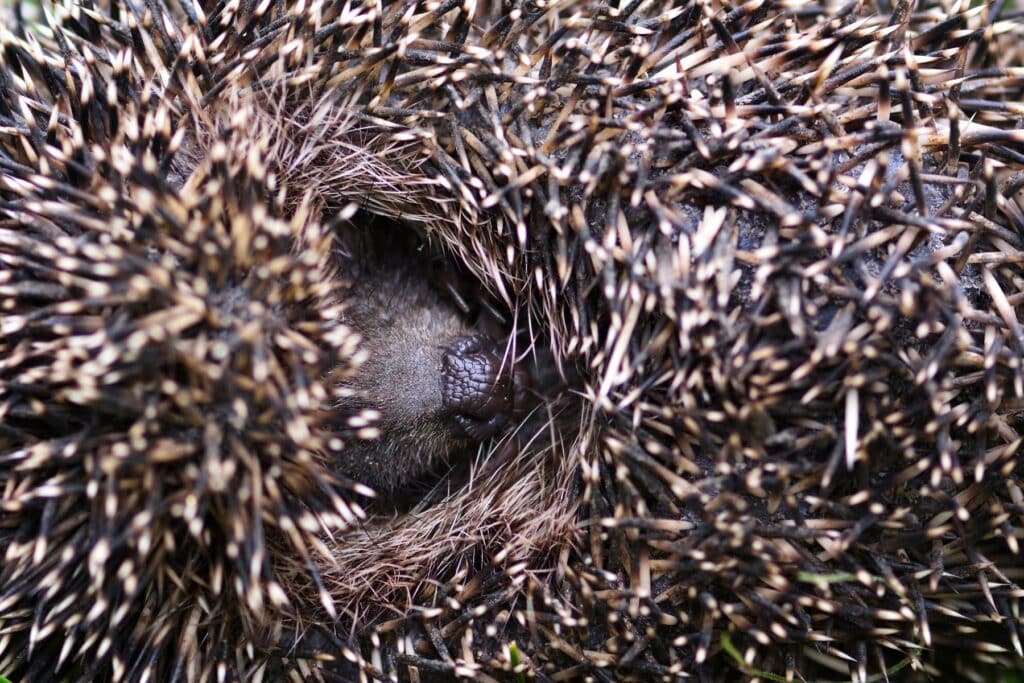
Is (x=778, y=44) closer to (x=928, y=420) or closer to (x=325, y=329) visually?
(x=928, y=420)

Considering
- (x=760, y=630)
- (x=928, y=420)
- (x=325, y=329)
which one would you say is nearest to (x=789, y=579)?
(x=760, y=630)

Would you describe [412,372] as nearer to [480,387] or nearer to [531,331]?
[480,387]

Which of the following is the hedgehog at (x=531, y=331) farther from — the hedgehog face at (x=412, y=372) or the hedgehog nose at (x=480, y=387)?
the hedgehog nose at (x=480, y=387)

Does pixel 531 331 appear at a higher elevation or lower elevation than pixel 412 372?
higher

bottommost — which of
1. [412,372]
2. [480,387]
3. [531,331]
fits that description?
[480,387]

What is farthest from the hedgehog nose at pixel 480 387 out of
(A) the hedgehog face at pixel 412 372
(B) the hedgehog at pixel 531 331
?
(B) the hedgehog at pixel 531 331

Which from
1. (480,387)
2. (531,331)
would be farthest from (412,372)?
(531,331)

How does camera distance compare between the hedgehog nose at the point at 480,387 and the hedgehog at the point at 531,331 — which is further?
the hedgehog nose at the point at 480,387
